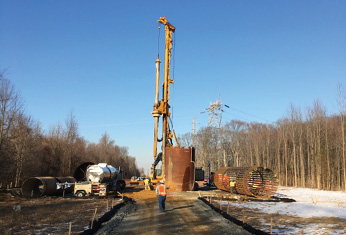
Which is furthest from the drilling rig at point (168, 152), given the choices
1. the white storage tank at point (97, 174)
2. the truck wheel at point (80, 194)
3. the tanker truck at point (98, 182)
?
the truck wheel at point (80, 194)

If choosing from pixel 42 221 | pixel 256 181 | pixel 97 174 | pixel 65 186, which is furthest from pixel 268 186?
pixel 42 221

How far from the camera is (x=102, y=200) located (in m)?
23.2

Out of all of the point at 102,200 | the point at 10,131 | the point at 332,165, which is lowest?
the point at 102,200

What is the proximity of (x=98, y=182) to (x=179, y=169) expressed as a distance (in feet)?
27.4

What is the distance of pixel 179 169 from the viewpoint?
3000 cm

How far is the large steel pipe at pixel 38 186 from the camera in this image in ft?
81.8

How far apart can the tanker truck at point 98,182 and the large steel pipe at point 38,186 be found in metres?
2.26

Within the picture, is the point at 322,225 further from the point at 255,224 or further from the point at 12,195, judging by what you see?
the point at 12,195

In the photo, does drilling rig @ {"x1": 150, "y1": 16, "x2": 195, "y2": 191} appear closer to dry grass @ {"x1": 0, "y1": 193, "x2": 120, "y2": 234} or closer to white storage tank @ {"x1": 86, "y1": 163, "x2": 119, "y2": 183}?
white storage tank @ {"x1": 86, "y1": 163, "x2": 119, "y2": 183}

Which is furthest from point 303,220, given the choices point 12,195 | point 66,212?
point 12,195

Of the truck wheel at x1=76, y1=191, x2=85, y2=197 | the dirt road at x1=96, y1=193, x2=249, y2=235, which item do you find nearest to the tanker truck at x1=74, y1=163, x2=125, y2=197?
the truck wheel at x1=76, y1=191, x2=85, y2=197

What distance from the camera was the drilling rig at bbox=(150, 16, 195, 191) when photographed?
3000 centimetres

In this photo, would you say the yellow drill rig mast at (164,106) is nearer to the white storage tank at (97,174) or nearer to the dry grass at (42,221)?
the white storage tank at (97,174)

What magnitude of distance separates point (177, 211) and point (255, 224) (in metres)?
5.05
